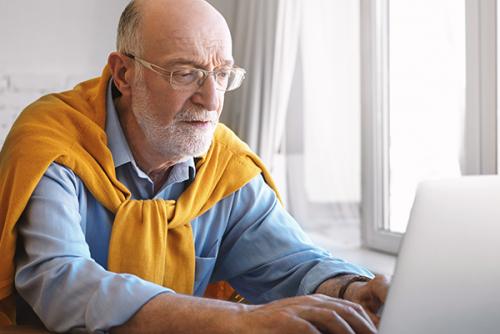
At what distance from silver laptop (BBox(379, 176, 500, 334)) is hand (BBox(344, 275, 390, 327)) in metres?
0.54

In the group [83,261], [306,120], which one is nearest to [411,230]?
[83,261]

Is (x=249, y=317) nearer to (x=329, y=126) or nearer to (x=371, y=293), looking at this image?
(x=371, y=293)

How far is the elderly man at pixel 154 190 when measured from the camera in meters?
1.36

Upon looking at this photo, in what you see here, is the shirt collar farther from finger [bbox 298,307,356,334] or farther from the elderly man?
finger [bbox 298,307,356,334]

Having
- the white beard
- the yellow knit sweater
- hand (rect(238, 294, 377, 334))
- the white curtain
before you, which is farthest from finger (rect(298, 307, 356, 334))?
the white curtain

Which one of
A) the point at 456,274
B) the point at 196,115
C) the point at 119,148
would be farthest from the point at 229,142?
the point at 456,274

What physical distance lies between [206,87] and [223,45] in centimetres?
11

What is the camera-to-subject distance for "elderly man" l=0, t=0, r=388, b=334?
1361 mm

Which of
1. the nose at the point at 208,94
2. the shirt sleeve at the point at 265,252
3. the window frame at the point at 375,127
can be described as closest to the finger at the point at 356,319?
the shirt sleeve at the point at 265,252

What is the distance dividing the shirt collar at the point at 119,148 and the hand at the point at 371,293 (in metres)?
0.56

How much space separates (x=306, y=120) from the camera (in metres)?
3.44

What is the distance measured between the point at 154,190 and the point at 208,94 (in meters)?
0.25

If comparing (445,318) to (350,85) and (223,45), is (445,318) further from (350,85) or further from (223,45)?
(350,85)

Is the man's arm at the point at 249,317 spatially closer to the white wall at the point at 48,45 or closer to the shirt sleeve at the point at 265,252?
the shirt sleeve at the point at 265,252
